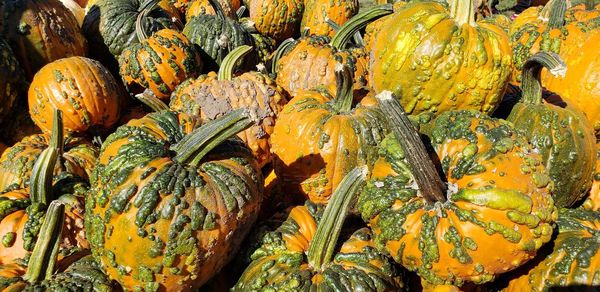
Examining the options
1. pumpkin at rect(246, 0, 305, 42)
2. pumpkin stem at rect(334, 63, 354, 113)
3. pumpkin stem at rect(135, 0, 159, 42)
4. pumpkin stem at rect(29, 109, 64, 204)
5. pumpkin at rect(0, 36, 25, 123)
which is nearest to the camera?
pumpkin stem at rect(29, 109, 64, 204)

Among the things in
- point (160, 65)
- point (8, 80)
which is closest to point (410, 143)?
point (160, 65)

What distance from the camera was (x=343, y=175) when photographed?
3143mm

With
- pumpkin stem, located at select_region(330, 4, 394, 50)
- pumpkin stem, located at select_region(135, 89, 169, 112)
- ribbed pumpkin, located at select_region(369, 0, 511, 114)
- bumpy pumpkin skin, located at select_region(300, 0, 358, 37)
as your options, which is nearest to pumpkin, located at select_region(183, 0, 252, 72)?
bumpy pumpkin skin, located at select_region(300, 0, 358, 37)

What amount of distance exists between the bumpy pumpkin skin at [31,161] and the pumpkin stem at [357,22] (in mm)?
2509

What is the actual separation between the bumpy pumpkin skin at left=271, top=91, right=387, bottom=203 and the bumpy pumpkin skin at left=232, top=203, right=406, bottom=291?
0.45m

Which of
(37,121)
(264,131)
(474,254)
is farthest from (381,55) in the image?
(37,121)

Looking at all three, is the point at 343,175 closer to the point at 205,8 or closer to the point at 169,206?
the point at 169,206

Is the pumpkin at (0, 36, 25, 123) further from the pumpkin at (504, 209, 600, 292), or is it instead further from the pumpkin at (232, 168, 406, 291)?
the pumpkin at (504, 209, 600, 292)

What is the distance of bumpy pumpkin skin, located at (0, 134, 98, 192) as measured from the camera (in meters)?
3.77

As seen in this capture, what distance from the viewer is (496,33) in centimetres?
287

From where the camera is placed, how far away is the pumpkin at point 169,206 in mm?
2201

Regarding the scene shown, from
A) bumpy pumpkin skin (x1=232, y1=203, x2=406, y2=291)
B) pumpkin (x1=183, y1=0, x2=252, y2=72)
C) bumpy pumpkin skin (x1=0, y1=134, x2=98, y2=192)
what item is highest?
pumpkin (x1=183, y1=0, x2=252, y2=72)

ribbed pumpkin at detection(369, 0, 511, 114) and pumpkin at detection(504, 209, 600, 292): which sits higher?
ribbed pumpkin at detection(369, 0, 511, 114)

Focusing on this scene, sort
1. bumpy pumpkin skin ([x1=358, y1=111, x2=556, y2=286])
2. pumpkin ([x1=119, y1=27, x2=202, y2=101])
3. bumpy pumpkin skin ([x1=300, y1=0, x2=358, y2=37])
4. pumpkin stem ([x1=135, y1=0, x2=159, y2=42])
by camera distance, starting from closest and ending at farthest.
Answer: bumpy pumpkin skin ([x1=358, y1=111, x2=556, y2=286]) → pumpkin ([x1=119, y1=27, x2=202, y2=101]) → pumpkin stem ([x1=135, y1=0, x2=159, y2=42]) → bumpy pumpkin skin ([x1=300, y1=0, x2=358, y2=37])
